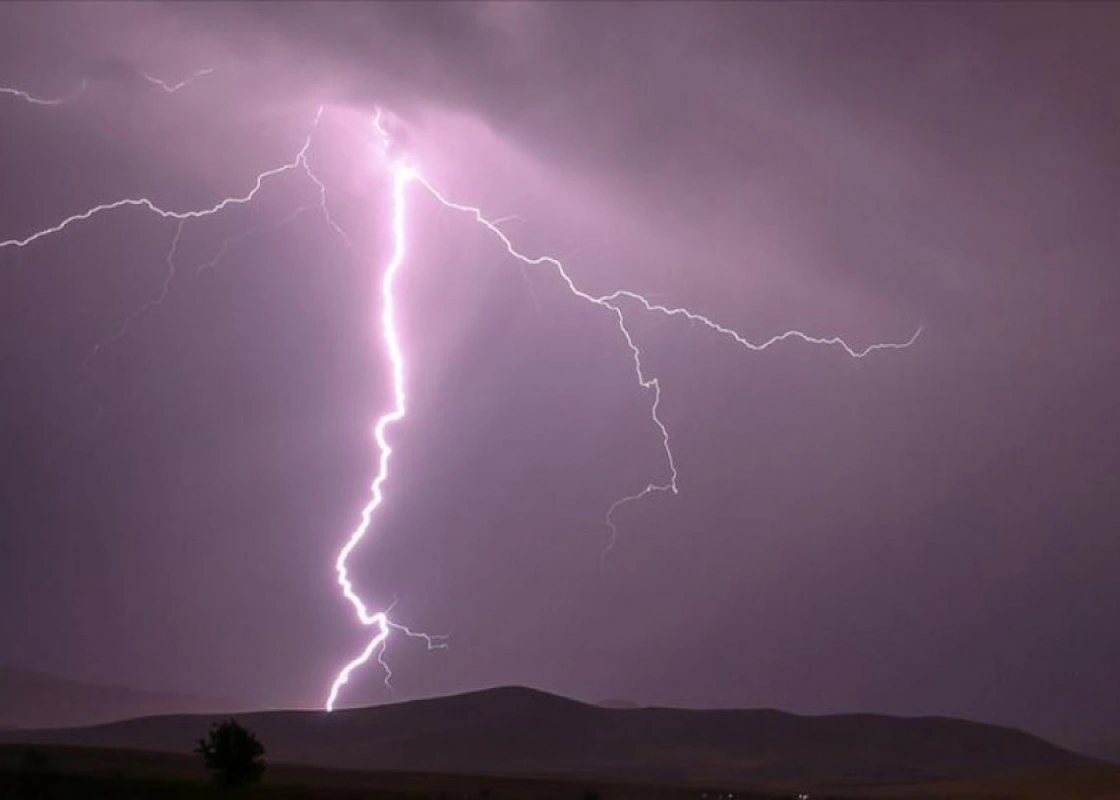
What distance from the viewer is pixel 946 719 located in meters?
94.4

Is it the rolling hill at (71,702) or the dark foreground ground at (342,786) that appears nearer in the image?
the dark foreground ground at (342,786)

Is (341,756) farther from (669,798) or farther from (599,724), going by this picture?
(669,798)

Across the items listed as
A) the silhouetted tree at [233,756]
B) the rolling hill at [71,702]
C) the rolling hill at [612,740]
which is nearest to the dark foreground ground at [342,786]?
the silhouetted tree at [233,756]

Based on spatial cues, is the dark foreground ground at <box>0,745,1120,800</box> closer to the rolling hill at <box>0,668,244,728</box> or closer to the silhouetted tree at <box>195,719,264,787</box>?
the silhouetted tree at <box>195,719,264,787</box>

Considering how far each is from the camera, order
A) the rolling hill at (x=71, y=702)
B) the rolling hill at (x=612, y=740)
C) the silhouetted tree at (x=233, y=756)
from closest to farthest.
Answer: the silhouetted tree at (x=233, y=756) < the rolling hill at (x=612, y=740) < the rolling hill at (x=71, y=702)

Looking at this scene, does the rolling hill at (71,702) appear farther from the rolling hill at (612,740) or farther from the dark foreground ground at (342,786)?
the dark foreground ground at (342,786)

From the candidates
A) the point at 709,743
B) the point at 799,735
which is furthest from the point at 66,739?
the point at 799,735

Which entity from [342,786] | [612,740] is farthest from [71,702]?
[342,786]

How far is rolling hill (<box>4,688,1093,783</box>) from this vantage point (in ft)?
242

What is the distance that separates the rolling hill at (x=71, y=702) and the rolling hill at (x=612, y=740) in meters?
67.2

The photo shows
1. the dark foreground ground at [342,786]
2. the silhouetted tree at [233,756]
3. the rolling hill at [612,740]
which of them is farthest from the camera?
the rolling hill at [612,740]

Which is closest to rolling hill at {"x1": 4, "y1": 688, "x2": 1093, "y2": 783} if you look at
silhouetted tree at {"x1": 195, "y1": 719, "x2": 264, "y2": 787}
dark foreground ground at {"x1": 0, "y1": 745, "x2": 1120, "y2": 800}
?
dark foreground ground at {"x1": 0, "y1": 745, "x2": 1120, "y2": 800}

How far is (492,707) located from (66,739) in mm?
28809

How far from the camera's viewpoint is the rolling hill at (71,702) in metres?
150
